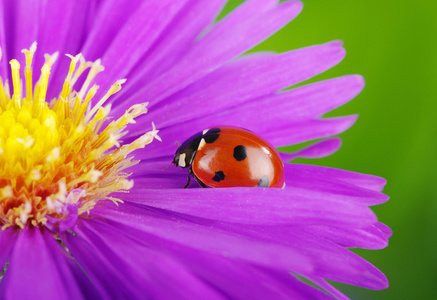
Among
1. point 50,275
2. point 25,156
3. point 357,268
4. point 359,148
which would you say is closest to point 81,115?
point 25,156

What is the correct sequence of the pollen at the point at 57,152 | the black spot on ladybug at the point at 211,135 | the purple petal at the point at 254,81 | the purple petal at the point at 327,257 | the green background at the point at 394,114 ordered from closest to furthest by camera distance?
the purple petal at the point at 327,257 → the pollen at the point at 57,152 → the black spot on ladybug at the point at 211,135 → the purple petal at the point at 254,81 → the green background at the point at 394,114

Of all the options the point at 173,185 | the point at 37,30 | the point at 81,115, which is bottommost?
the point at 173,185

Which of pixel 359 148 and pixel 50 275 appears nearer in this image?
pixel 50 275

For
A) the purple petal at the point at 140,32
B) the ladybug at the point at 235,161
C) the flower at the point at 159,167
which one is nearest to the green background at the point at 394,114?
the flower at the point at 159,167

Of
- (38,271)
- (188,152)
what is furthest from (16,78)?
(38,271)

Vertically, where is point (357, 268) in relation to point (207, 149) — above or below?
below

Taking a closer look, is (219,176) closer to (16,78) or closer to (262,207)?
(262,207)

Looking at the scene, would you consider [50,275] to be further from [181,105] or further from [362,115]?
[362,115]

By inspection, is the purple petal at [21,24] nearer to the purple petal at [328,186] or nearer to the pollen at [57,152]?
the pollen at [57,152]
